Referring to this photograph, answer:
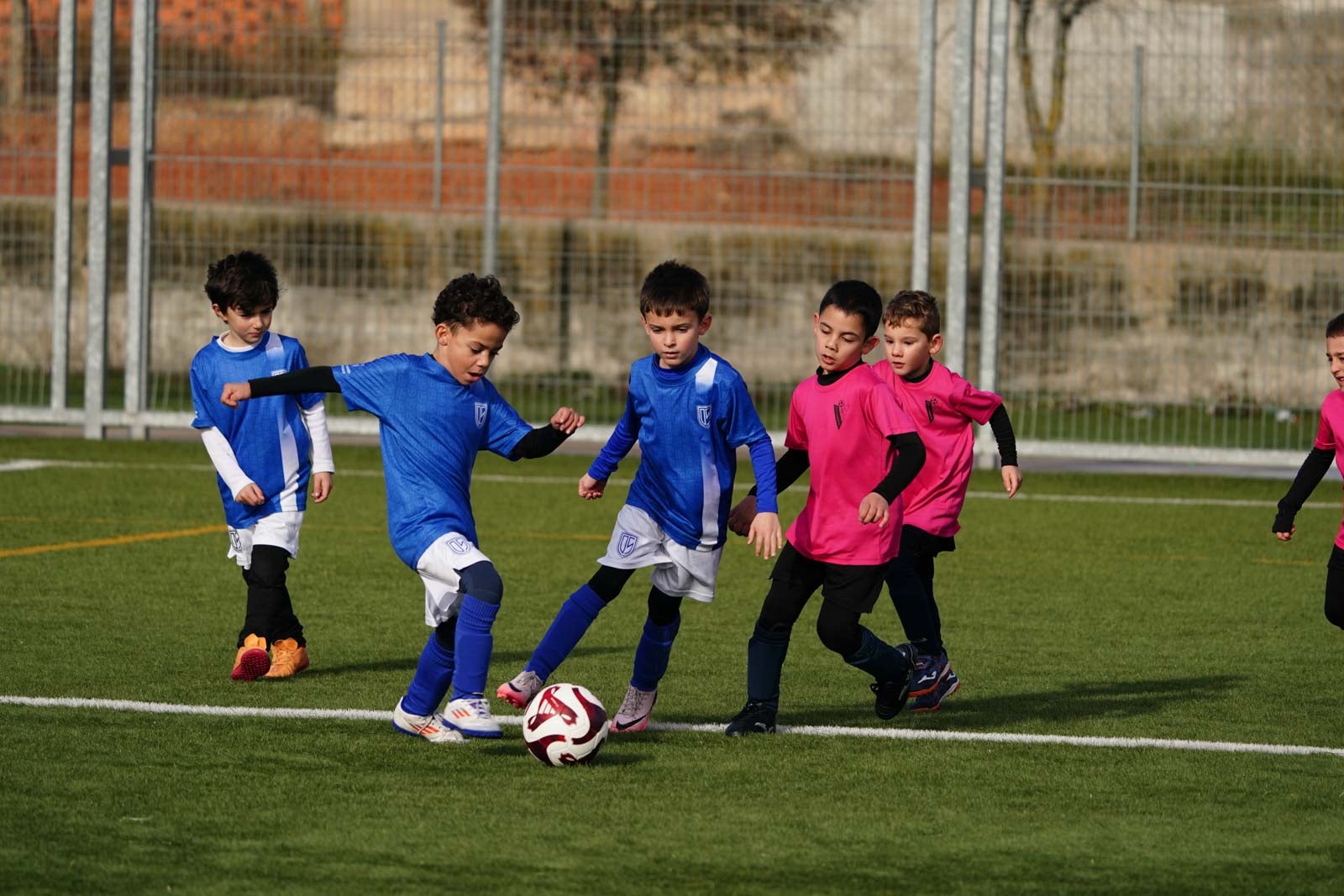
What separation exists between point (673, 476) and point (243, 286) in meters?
1.87

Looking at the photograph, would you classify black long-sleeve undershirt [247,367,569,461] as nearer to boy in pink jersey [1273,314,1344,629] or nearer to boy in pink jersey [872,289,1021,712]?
boy in pink jersey [872,289,1021,712]

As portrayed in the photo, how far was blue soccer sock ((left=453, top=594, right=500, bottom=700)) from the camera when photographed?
18.9 feet

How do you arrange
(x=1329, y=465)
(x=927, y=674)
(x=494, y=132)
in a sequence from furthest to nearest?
(x=494, y=132) → (x=1329, y=465) → (x=927, y=674)

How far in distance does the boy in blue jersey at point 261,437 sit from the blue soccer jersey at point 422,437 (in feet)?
3.52

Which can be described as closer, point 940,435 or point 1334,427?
point 1334,427

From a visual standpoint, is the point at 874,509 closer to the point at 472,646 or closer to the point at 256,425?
the point at 472,646

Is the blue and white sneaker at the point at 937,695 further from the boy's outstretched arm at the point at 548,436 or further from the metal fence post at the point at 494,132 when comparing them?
the metal fence post at the point at 494,132

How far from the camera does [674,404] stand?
19.7 ft

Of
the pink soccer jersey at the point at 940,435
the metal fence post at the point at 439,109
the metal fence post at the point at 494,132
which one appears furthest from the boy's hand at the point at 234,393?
the metal fence post at the point at 439,109

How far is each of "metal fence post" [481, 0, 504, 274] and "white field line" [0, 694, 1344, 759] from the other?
30.9ft

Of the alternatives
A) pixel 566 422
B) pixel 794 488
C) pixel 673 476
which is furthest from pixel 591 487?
pixel 794 488

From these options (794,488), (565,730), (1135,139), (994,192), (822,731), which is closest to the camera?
(565,730)

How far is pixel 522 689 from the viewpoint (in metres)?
6.01

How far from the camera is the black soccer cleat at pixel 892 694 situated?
6223mm
